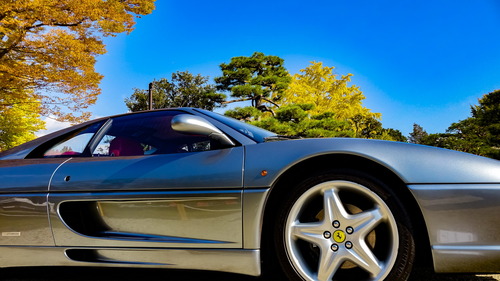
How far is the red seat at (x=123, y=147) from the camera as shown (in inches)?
88.9

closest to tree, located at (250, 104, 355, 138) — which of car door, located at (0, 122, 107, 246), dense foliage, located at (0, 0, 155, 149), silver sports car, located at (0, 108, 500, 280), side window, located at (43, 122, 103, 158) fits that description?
dense foliage, located at (0, 0, 155, 149)

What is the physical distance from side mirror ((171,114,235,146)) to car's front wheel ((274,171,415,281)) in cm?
50

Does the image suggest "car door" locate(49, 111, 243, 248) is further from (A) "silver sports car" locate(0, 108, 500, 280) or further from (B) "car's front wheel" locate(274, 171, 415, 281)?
(B) "car's front wheel" locate(274, 171, 415, 281)

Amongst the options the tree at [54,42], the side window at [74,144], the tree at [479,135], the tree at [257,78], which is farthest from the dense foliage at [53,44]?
the tree at [479,135]

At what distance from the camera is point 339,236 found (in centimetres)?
160

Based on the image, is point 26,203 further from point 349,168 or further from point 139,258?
point 349,168

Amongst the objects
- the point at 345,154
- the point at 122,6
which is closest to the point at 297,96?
the point at 122,6

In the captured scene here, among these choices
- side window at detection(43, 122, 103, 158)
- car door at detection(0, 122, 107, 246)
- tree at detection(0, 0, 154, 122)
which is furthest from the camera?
tree at detection(0, 0, 154, 122)

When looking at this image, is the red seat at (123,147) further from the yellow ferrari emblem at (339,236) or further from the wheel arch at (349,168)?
the yellow ferrari emblem at (339,236)

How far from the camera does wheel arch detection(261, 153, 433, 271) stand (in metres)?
1.57

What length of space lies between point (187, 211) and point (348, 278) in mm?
893

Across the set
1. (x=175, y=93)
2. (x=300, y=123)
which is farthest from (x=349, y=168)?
(x=175, y=93)

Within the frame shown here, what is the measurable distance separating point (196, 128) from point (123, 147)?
809 millimetres

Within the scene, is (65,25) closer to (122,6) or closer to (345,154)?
(122,6)
